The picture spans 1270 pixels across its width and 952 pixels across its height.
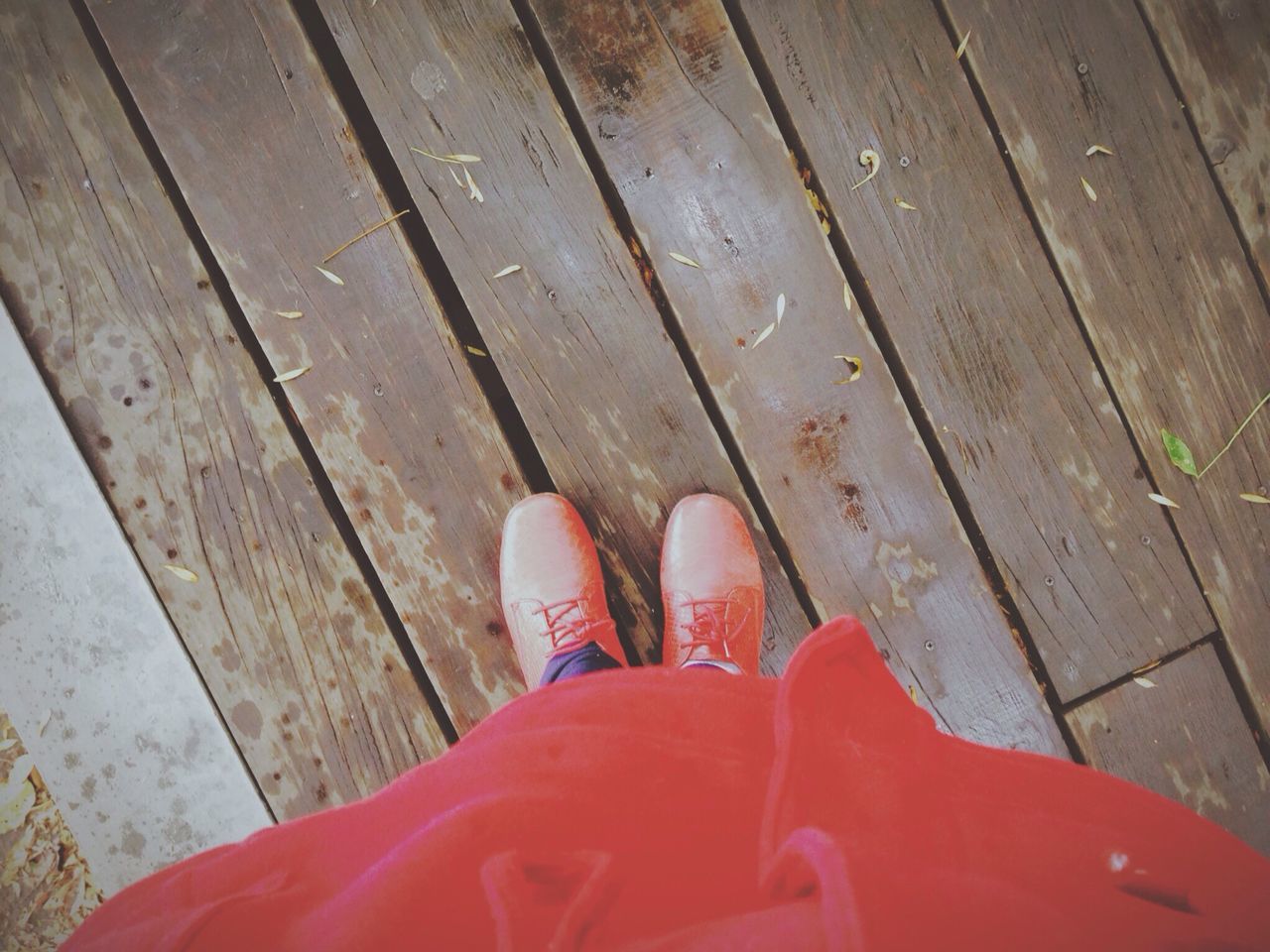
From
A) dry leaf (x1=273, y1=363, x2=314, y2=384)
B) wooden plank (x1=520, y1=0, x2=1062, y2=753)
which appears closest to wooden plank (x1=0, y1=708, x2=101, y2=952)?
dry leaf (x1=273, y1=363, x2=314, y2=384)

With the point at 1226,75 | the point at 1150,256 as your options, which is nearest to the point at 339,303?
Result: the point at 1150,256

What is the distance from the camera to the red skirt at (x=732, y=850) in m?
0.64

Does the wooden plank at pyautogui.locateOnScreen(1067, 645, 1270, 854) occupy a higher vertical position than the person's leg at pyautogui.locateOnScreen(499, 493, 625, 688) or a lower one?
lower

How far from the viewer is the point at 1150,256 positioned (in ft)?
3.98

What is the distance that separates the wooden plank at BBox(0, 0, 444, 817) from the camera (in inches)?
45.2

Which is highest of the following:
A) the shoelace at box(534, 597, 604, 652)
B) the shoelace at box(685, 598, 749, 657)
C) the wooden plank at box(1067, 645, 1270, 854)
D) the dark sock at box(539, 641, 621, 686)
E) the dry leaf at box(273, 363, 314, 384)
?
the dry leaf at box(273, 363, 314, 384)

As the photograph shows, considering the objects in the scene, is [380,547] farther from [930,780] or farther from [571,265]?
[930,780]

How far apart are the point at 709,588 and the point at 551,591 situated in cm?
26

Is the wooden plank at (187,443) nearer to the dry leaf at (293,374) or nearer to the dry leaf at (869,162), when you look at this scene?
the dry leaf at (293,374)

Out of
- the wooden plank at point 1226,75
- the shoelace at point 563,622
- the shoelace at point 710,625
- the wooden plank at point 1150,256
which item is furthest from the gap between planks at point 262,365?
the wooden plank at point 1226,75

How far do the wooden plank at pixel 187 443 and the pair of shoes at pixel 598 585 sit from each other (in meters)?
0.25

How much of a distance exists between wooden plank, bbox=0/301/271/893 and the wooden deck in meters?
0.04

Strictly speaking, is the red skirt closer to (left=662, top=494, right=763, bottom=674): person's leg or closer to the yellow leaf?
(left=662, top=494, right=763, bottom=674): person's leg

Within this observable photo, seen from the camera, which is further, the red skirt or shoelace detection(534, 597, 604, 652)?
shoelace detection(534, 597, 604, 652)
